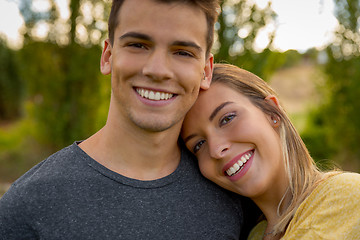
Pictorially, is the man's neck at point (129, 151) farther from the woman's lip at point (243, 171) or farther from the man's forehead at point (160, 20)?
the man's forehead at point (160, 20)

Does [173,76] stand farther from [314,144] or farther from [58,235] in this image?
[314,144]

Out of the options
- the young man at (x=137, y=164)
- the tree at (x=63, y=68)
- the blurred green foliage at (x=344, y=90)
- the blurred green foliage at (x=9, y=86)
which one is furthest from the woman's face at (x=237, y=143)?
the blurred green foliage at (x=9, y=86)

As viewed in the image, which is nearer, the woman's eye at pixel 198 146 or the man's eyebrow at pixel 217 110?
the man's eyebrow at pixel 217 110

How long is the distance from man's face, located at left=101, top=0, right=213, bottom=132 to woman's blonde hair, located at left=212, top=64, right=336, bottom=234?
35 centimetres

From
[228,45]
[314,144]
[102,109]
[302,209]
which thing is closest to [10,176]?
[102,109]

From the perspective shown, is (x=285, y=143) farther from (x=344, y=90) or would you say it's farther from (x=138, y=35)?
(x=344, y=90)

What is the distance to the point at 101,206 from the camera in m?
1.75

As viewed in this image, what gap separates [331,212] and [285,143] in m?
0.51

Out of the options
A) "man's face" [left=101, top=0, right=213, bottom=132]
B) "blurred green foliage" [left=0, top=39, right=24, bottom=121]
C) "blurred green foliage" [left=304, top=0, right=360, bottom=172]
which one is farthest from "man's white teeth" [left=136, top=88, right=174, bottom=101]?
"blurred green foliage" [left=0, top=39, right=24, bottom=121]

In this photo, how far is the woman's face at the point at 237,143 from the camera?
2.01 m

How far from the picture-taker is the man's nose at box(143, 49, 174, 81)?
180 cm

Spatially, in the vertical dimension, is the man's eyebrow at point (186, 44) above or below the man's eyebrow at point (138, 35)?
below

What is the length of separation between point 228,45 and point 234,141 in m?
3.10

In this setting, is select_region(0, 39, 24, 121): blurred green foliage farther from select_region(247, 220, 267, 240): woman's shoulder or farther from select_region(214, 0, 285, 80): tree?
select_region(247, 220, 267, 240): woman's shoulder
